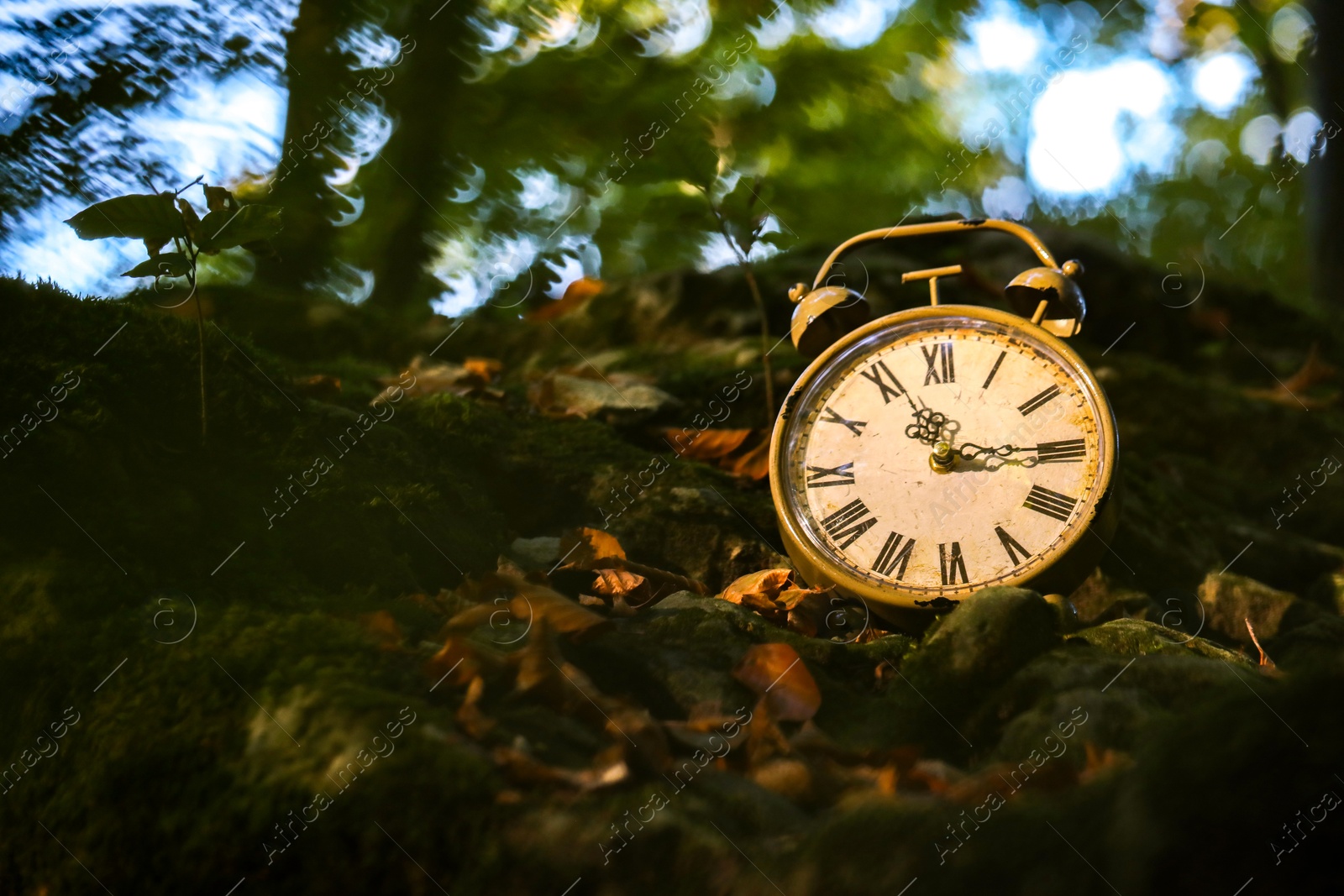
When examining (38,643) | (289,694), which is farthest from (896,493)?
(38,643)

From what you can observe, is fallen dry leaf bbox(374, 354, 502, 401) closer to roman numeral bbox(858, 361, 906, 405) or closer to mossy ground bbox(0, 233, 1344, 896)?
mossy ground bbox(0, 233, 1344, 896)

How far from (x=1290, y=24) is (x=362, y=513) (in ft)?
31.4

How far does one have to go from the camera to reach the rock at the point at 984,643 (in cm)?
226

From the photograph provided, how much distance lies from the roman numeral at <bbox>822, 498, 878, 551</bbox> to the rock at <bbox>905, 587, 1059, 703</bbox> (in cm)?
49

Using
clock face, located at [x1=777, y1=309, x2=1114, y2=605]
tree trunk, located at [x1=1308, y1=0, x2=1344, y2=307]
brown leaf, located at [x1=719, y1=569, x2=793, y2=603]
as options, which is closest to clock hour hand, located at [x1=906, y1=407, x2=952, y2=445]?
clock face, located at [x1=777, y1=309, x2=1114, y2=605]

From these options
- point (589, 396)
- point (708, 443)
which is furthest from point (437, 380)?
point (708, 443)

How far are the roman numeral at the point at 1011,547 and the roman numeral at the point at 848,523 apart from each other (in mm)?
336

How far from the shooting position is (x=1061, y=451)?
109 inches

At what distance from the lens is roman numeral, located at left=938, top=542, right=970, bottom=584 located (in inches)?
105

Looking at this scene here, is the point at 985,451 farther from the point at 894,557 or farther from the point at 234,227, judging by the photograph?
the point at 234,227

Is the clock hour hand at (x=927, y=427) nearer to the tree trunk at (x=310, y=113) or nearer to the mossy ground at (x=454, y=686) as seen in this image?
the mossy ground at (x=454, y=686)

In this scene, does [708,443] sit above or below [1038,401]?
below

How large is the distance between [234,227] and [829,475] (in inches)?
69.8

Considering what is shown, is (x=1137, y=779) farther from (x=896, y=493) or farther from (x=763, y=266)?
(x=763, y=266)
